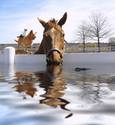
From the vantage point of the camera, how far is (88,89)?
1288 cm

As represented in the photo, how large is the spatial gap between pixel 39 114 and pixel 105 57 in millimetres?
21479

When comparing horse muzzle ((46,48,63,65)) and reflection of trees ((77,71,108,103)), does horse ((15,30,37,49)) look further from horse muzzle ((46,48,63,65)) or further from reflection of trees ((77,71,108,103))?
reflection of trees ((77,71,108,103))

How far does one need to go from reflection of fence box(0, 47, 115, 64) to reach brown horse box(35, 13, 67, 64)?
880 millimetres

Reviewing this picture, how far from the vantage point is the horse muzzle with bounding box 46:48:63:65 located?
2670cm

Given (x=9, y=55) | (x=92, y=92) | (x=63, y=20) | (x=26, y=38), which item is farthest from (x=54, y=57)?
(x=92, y=92)

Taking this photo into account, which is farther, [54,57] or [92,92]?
[54,57]

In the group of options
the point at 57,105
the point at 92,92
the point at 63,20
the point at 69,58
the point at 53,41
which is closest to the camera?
the point at 57,105

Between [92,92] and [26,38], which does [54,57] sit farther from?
[92,92]

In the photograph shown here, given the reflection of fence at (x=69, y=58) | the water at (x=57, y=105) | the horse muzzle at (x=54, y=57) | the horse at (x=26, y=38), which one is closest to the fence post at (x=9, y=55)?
the reflection of fence at (x=69, y=58)

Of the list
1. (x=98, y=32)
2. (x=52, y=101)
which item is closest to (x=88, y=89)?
(x=52, y=101)

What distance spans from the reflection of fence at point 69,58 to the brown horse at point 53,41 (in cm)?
88

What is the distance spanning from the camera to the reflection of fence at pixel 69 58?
29.5 m

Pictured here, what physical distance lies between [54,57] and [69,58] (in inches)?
117

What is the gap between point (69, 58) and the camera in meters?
29.4
